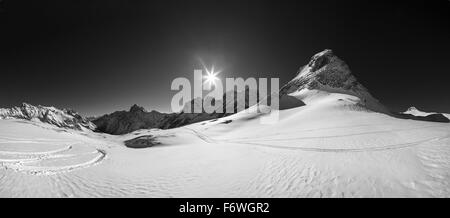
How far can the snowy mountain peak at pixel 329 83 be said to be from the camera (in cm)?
11444

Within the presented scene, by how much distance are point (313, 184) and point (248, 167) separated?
5.73 metres

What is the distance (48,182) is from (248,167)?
1419 cm

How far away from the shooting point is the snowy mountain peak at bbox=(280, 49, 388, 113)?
375 feet

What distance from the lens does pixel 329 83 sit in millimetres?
137750

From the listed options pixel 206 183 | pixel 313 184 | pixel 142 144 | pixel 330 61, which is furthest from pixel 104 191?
pixel 330 61

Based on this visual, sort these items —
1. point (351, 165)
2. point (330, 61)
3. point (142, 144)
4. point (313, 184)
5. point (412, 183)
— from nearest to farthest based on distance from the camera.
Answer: point (412, 183) < point (313, 184) < point (351, 165) < point (142, 144) < point (330, 61)

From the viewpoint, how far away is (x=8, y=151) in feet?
67.5

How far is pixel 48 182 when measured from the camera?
40.5 feet

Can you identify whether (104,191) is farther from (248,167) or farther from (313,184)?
(313,184)
